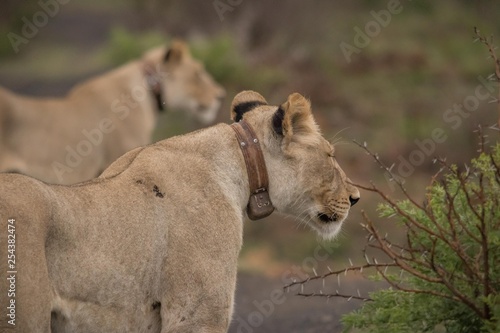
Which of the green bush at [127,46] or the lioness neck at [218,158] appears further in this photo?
the green bush at [127,46]

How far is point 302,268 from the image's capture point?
41.6 feet

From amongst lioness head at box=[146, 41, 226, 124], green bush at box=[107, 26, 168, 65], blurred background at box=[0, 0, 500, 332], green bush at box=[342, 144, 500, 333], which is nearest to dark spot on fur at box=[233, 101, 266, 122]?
green bush at box=[342, 144, 500, 333]

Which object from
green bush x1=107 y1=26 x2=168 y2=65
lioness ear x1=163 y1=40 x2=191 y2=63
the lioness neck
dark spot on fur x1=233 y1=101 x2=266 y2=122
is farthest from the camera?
green bush x1=107 y1=26 x2=168 y2=65

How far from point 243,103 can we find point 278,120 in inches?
17.2

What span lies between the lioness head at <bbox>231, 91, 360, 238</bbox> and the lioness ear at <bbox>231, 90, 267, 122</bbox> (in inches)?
0.6

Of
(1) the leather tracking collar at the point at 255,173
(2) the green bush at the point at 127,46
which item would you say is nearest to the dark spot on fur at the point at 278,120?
(1) the leather tracking collar at the point at 255,173

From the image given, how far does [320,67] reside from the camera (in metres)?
20.7

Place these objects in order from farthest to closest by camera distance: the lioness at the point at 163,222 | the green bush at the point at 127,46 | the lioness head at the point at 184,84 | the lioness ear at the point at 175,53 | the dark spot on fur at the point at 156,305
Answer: the green bush at the point at 127,46 < the lioness head at the point at 184,84 < the lioness ear at the point at 175,53 < the dark spot on fur at the point at 156,305 < the lioness at the point at 163,222

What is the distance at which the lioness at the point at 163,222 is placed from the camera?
454 centimetres

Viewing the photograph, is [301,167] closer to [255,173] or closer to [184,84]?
[255,173]

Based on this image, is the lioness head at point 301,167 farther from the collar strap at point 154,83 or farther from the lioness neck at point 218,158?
the collar strap at point 154,83

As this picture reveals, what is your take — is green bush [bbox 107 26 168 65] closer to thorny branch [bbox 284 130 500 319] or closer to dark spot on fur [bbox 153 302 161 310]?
thorny branch [bbox 284 130 500 319]

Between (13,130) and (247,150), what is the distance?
20.3ft

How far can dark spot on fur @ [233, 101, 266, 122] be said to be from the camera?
19.2 feet
